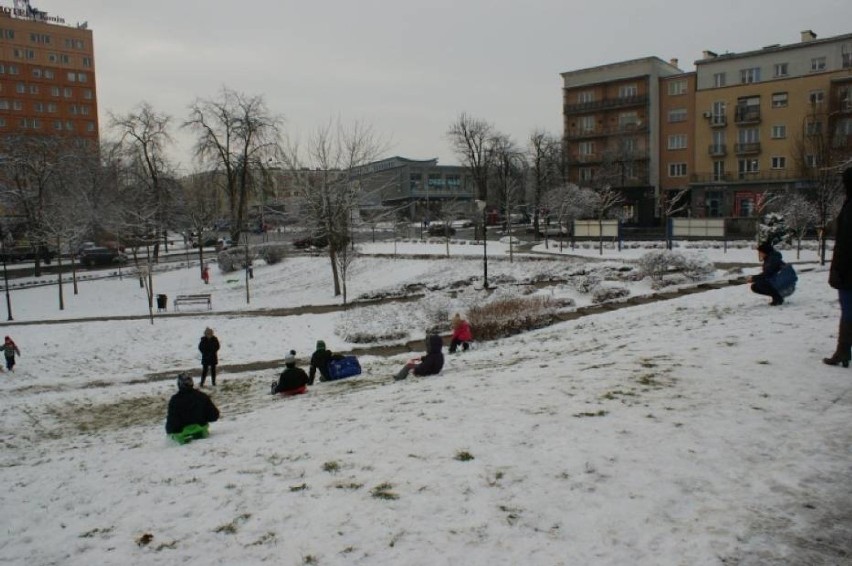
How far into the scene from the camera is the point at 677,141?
61.0m

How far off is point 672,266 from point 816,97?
129ft

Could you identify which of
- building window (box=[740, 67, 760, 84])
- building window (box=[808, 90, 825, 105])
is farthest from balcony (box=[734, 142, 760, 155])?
building window (box=[740, 67, 760, 84])

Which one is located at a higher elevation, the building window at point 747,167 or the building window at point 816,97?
→ the building window at point 816,97

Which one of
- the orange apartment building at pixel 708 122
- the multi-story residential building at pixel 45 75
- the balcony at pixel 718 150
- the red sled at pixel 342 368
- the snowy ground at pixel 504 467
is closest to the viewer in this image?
the snowy ground at pixel 504 467

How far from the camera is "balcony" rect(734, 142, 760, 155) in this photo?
55.8 metres

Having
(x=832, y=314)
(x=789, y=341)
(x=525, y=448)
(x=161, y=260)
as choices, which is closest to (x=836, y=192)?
(x=832, y=314)

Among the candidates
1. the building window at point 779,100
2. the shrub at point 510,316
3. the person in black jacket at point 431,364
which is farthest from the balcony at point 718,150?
the person in black jacket at point 431,364

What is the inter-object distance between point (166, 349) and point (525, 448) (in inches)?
774

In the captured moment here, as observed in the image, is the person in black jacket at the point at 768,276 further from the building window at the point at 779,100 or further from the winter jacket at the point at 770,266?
the building window at the point at 779,100

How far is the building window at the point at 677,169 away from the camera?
6088 cm

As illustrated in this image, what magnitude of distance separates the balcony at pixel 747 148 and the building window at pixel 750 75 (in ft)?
19.4

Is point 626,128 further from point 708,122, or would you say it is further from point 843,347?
point 843,347

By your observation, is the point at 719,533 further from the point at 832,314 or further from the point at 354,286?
the point at 354,286

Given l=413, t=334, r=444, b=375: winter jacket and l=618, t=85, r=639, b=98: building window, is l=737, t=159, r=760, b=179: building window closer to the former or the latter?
l=618, t=85, r=639, b=98: building window
